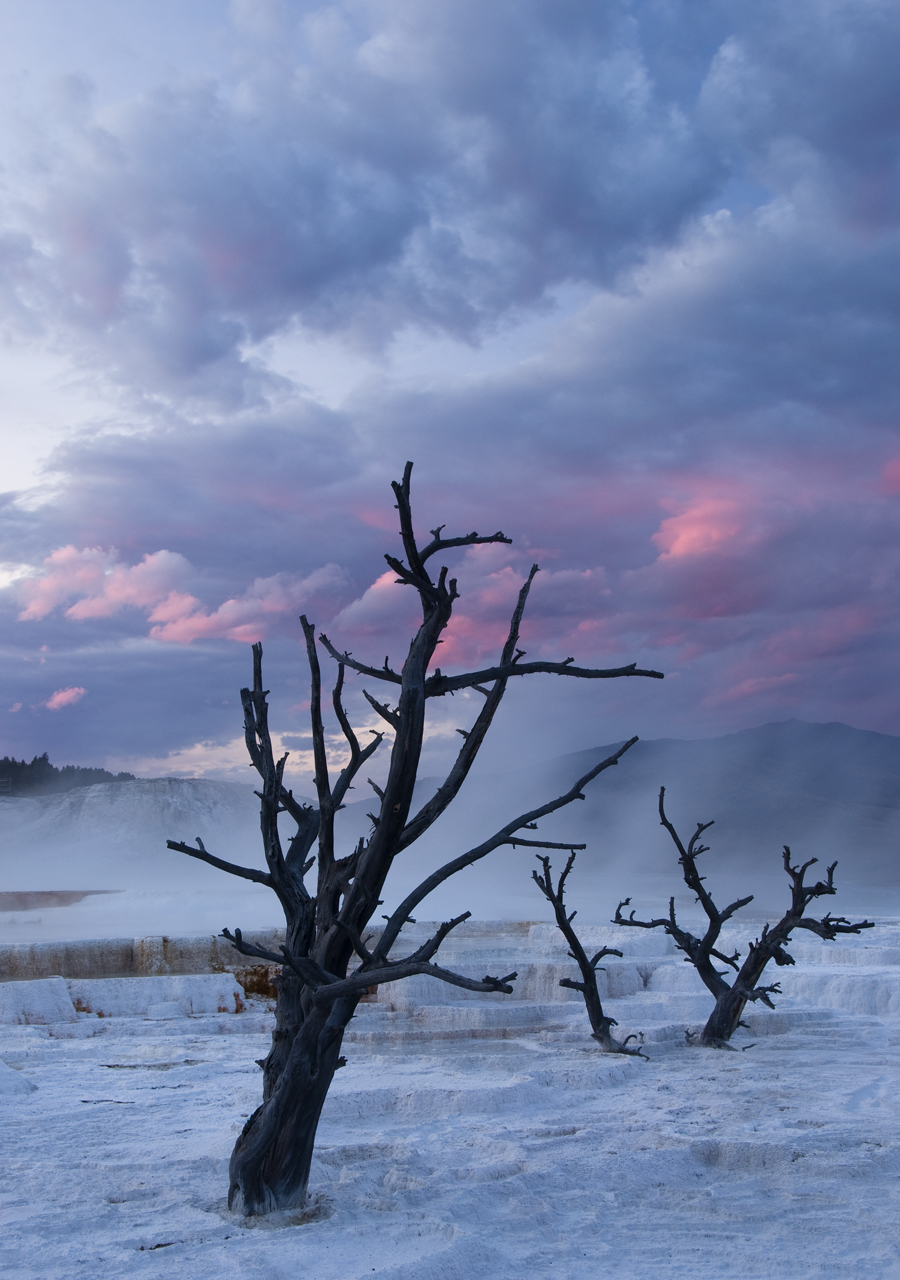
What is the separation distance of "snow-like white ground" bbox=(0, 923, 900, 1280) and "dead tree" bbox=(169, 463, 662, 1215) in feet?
1.48

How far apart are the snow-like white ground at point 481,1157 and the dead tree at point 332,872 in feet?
1.48

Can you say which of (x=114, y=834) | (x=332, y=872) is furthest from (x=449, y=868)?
(x=114, y=834)

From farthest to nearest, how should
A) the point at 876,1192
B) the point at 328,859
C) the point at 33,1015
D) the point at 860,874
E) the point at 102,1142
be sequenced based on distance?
the point at 860,874 < the point at 33,1015 < the point at 102,1142 < the point at 876,1192 < the point at 328,859

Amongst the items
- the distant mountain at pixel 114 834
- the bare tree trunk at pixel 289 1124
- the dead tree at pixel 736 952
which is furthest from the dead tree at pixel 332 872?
the distant mountain at pixel 114 834

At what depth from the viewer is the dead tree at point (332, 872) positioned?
5.13 m

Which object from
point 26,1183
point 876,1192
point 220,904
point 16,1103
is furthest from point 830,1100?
point 220,904

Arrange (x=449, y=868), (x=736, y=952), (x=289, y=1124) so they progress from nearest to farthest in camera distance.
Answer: (x=289, y=1124)
(x=449, y=868)
(x=736, y=952)

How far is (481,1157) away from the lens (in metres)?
6.84

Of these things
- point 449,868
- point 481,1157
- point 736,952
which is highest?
point 449,868

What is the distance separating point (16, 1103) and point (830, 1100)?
24.8ft

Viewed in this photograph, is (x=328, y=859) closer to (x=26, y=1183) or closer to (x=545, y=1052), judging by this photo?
(x=26, y=1183)

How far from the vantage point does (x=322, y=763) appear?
5625 mm

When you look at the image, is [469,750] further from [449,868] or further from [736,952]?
[736,952]

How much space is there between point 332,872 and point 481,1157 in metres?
2.86
